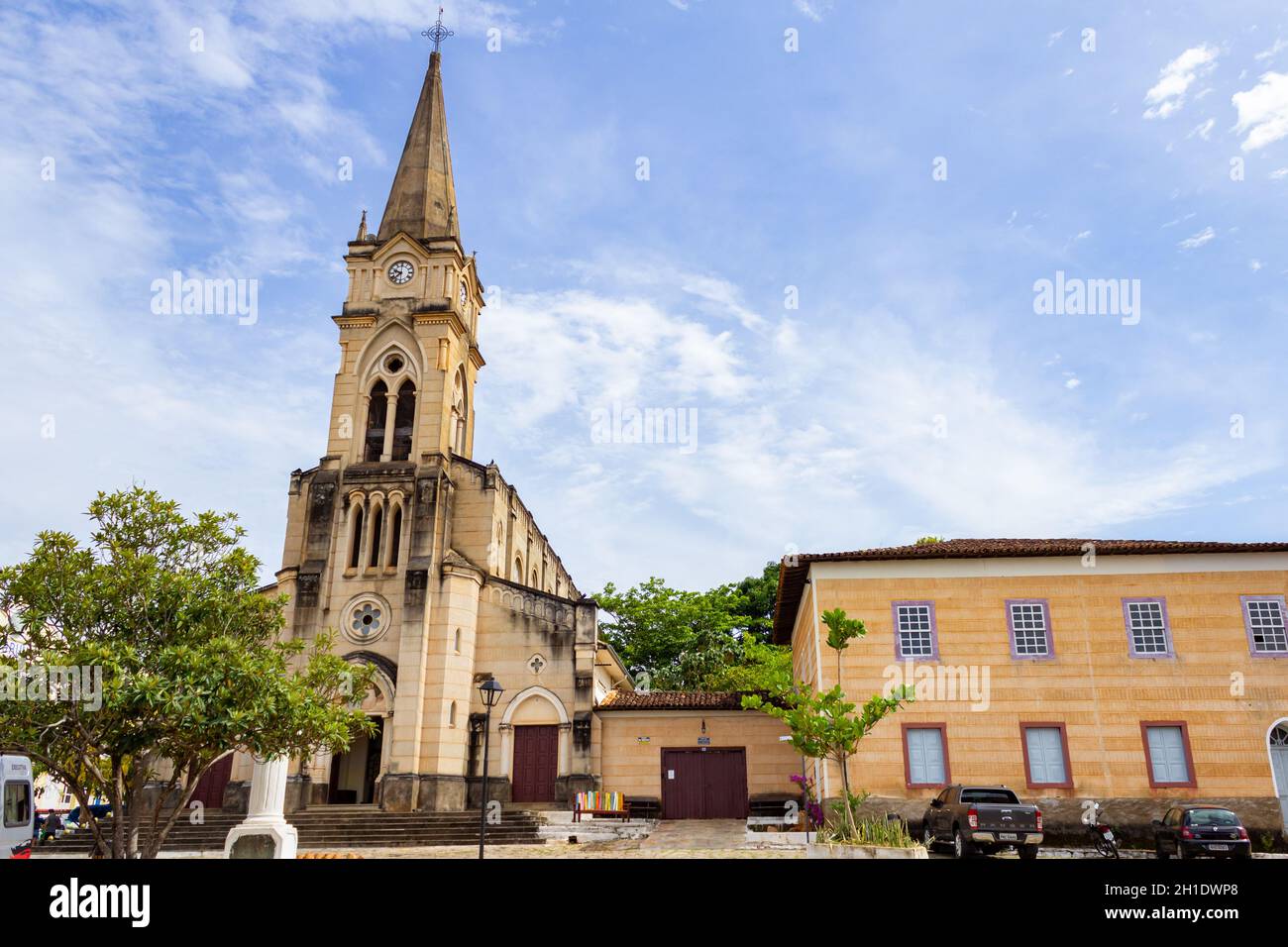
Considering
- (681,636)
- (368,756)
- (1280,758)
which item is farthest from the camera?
(681,636)

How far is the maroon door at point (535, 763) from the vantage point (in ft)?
98.9

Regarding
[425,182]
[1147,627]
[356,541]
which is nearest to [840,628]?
[1147,627]

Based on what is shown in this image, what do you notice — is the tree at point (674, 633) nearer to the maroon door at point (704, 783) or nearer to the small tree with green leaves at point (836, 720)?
the maroon door at point (704, 783)

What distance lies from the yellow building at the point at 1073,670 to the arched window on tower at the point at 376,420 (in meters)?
17.5

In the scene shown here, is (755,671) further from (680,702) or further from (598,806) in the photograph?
(598,806)

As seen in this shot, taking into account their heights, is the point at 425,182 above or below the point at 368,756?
above

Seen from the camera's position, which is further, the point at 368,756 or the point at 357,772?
the point at 357,772

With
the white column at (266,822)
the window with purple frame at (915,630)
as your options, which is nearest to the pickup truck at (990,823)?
the window with purple frame at (915,630)

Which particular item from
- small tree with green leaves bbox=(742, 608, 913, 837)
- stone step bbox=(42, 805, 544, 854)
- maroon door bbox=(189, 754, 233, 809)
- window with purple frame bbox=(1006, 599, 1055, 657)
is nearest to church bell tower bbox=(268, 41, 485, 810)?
stone step bbox=(42, 805, 544, 854)

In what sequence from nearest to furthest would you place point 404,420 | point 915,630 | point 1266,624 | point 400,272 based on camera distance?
point 1266,624
point 915,630
point 404,420
point 400,272

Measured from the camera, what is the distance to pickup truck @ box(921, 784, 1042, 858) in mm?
17219

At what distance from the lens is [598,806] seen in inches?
1126

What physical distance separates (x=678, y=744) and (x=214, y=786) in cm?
1577
